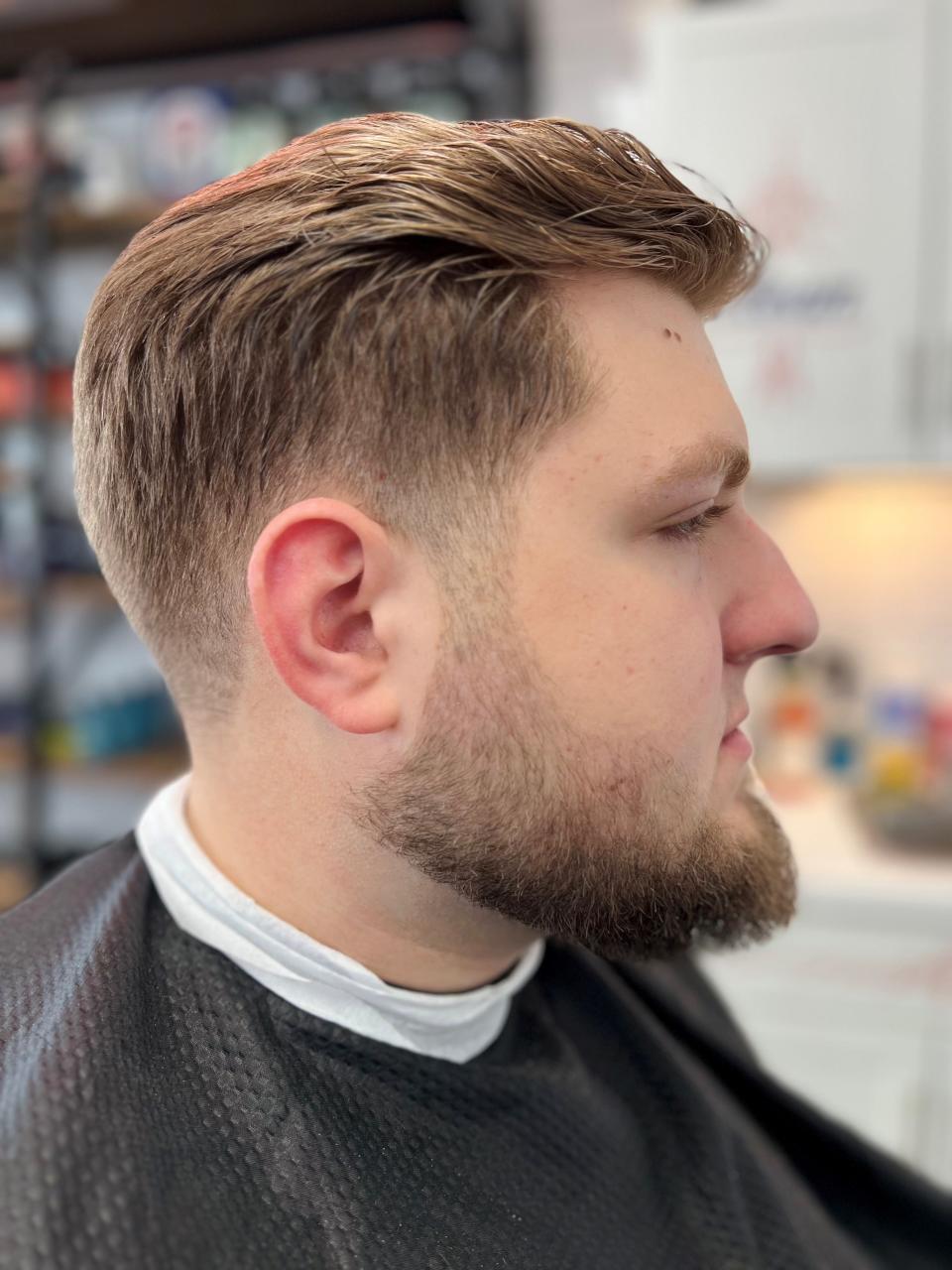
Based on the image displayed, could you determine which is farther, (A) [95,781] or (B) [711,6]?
(A) [95,781]

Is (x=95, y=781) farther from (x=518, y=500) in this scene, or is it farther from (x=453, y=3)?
(x=518, y=500)

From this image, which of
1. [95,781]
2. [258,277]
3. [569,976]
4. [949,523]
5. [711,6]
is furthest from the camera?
[95,781]

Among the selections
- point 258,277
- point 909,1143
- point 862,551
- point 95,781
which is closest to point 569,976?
point 258,277

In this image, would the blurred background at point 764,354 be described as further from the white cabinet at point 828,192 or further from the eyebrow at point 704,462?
the eyebrow at point 704,462

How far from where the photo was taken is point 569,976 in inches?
41.6

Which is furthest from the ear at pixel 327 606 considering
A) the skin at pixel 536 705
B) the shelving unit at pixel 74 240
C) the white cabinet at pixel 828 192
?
the shelving unit at pixel 74 240

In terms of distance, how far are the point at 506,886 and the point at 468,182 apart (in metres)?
0.49

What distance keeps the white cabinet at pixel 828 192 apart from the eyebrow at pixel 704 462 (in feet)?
5.27

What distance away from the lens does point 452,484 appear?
2.43 ft

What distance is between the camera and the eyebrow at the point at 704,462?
758 millimetres

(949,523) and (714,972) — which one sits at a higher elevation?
(949,523)

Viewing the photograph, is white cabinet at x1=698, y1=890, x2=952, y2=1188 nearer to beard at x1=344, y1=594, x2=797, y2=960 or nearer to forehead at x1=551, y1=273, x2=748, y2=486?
beard at x1=344, y1=594, x2=797, y2=960

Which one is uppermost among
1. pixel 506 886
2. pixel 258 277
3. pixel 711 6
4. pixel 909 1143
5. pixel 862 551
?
pixel 711 6

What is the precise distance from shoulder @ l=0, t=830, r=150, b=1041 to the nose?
49cm
